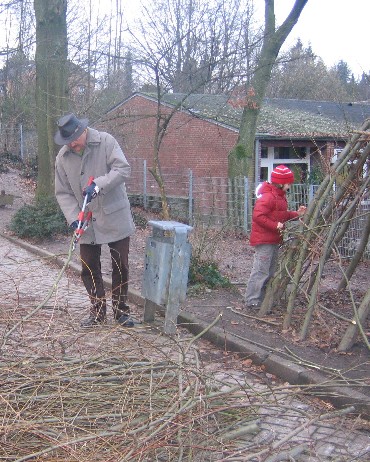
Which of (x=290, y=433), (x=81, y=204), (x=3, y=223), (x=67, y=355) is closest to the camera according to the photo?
(x=290, y=433)

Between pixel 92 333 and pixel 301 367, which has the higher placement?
pixel 92 333

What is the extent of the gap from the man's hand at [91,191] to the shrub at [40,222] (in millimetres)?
7761

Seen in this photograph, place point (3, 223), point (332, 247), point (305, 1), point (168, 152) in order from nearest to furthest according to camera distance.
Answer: point (332, 247) < point (3, 223) < point (305, 1) < point (168, 152)

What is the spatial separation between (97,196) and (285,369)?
242cm

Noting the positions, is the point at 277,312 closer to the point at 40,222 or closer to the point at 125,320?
the point at 125,320

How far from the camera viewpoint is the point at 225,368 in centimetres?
583

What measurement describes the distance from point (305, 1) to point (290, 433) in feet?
56.0

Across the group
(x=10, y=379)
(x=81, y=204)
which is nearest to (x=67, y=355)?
(x=10, y=379)

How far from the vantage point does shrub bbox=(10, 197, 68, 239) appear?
14.1 m

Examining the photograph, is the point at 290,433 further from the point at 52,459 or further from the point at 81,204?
the point at 81,204

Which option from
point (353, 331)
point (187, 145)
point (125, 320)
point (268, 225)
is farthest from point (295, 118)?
point (353, 331)

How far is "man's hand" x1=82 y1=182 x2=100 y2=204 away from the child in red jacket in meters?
1.82

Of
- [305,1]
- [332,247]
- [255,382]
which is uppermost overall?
[305,1]

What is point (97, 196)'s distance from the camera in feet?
21.9
